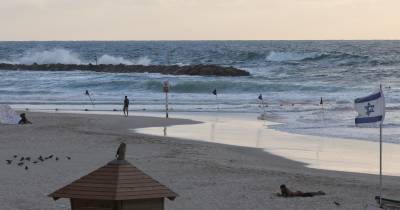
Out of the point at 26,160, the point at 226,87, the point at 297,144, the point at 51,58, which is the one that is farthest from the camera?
the point at 51,58

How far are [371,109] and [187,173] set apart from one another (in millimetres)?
5811

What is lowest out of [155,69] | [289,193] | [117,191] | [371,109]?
[289,193]

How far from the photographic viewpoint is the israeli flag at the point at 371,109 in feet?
34.1

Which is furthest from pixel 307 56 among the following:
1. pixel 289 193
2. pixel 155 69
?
pixel 289 193

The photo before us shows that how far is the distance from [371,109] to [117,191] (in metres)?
5.28

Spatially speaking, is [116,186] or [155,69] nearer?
[116,186]

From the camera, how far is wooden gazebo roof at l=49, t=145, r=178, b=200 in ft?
20.9

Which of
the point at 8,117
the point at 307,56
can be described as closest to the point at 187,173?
the point at 8,117

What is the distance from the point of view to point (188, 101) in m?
40.9

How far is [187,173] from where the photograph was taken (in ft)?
51.3

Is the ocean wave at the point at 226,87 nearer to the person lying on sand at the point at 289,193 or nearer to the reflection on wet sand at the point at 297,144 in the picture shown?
the reflection on wet sand at the point at 297,144

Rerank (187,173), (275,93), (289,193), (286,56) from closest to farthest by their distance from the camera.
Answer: (289,193) < (187,173) < (275,93) < (286,56)

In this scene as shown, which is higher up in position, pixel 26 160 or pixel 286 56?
pixel 286 56

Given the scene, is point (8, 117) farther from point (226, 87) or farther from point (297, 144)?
point (226, 87)
